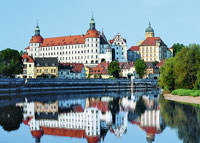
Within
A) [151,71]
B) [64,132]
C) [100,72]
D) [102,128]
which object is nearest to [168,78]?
[102,128]

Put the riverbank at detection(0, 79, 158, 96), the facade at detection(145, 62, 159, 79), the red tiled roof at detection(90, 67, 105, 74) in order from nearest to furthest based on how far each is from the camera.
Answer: the riverbank at detection(0, 79, 158, 96) < the red tiled roof at detection(90, 67, 105, 74) < the facade at detection(145, 62, 159, 79)

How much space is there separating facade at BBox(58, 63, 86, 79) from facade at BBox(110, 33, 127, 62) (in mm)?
42372

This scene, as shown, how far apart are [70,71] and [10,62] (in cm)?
4474

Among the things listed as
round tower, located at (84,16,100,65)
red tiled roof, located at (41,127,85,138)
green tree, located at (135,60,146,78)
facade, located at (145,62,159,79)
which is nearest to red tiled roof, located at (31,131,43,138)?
red tiled roof, located at (41,127,85,138)

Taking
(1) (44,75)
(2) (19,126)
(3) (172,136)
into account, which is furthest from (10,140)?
(1) (44,75)

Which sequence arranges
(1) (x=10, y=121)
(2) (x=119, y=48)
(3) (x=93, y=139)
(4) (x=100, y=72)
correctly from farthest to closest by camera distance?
(2) (x=119, y=48) < (4) (x=100, y=72) < (1) (x=10, y=121) < (3) (x=93, y=139)

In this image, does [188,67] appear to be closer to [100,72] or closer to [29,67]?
[29,67]

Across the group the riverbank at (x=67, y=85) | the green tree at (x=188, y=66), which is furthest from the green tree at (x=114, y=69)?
the green tree at (x=188, y=66)

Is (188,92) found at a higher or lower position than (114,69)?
lower

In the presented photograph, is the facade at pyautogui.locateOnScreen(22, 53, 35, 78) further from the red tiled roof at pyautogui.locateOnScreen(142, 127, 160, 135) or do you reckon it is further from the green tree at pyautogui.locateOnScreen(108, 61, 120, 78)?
the red tiled roof at pyautogui.locateOnScreen(142, 127, 160, 135)

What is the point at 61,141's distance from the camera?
2697 cm

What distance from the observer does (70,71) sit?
149 m

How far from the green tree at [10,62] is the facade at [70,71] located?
36.0 meters

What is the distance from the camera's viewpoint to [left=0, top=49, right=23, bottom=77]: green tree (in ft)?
343
